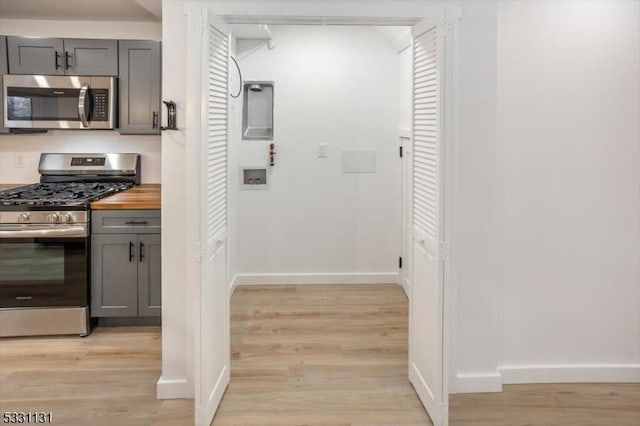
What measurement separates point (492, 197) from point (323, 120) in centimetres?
249

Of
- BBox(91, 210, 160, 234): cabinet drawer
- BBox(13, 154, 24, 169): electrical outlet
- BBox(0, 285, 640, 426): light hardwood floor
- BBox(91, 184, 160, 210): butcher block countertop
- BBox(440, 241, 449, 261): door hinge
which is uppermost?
BBox(13, 154, 24, 169): electrical outlet

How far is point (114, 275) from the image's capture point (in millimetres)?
3994

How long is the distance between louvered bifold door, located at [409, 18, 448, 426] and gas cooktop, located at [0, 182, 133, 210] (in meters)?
2.27

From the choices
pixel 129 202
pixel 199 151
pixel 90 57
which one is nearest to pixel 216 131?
pixel 199 151

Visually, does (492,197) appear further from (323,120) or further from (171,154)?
(323,120)

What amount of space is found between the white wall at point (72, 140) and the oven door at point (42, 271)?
1109mm

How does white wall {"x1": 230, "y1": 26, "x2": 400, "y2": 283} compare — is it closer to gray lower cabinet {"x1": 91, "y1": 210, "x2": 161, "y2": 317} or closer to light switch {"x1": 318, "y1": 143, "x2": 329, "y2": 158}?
light switch {"x1": 318, "y1": 143, "x2": 329, "y2": 158}

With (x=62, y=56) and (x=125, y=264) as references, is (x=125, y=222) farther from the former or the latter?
(x=62, y=56)

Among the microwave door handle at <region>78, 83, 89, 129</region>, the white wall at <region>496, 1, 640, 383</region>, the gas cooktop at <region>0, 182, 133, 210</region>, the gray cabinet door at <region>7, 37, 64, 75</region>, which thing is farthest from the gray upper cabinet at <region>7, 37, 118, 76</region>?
Answer: the white wall at <region>496, 1, 640, 383</region>

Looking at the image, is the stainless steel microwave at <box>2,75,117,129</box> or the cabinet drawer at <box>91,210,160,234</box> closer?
the cabinet drawer at <box>91,210,160,234</box>

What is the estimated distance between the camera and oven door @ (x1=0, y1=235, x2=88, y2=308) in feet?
12.7

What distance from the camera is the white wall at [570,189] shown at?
10.1 ft

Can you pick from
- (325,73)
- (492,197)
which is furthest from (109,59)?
(492,197)

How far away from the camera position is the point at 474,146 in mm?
3016
